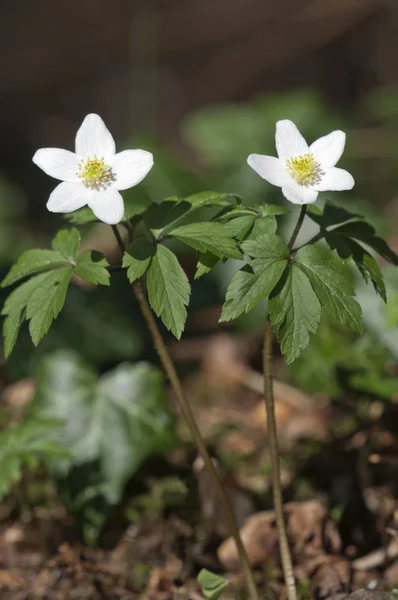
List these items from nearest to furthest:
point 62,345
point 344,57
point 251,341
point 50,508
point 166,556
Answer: point 166,556 → point 50,508 → point 62,345 → point 251,341 → point 344,57

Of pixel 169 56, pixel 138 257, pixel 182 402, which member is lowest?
pixel 182 402

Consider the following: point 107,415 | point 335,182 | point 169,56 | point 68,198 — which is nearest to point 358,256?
point 335,182

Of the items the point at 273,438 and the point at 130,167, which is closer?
the point at 130,167

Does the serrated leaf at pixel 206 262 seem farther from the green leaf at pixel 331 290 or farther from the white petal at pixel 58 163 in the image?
the white petal at pixel 58 163

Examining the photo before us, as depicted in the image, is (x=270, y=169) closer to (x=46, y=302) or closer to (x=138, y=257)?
(x=138, y=257)

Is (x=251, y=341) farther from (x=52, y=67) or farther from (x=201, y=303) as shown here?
(x=52, y=67)

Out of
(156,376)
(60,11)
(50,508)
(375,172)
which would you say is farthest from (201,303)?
(60,11)
